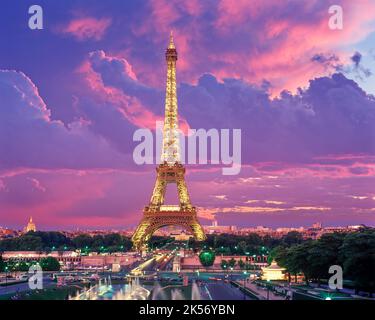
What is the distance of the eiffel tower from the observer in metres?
69.2

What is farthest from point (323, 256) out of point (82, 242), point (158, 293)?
point (82, 242)

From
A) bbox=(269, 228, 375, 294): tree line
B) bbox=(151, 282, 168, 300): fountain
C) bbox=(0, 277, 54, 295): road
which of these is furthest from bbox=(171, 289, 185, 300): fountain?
bbox=(0, 277, 54, 295): road

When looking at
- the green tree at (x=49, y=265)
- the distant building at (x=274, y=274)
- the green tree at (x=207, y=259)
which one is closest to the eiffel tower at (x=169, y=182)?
the green tree at (x=207, y=259)

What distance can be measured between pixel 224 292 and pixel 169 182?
34822 mm

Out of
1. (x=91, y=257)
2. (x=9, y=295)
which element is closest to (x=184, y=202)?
(x=91, y=257)

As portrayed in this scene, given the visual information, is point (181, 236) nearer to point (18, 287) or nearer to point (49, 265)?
point (49, 265)

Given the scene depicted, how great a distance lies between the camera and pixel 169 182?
70875 millimetres

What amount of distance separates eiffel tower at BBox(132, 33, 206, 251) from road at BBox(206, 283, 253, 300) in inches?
1066

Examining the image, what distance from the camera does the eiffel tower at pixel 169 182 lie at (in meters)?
69.2

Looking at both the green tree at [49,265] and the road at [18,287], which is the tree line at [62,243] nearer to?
the green tree at [49,265]
